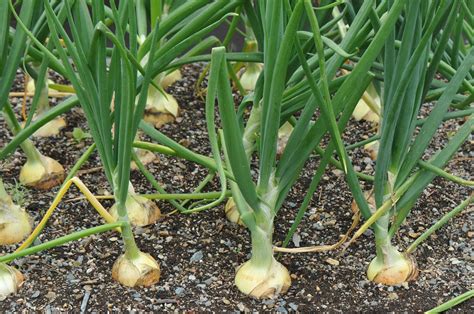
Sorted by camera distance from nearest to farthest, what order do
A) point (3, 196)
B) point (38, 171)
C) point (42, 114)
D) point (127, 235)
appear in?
point (127, 235) < point (3, 196) < point (38, 171) < point (42, 114)

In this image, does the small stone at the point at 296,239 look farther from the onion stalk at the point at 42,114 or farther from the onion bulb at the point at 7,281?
the onion stalk at the point at 42,114

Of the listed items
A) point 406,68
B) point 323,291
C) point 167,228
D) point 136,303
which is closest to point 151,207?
point 167,228

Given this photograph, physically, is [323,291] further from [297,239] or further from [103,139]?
[103,139]

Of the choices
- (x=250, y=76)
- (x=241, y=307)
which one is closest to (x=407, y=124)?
(x=241, y=307)

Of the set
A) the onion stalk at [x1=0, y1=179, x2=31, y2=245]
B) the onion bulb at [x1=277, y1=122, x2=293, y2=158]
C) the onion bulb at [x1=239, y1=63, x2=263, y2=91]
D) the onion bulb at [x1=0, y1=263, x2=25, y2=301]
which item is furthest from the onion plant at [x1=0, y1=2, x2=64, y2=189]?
the onion bulb at [x1=239, y1=63, x2=263, y2=91]

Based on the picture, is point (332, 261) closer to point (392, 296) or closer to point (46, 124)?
point (392, 296)

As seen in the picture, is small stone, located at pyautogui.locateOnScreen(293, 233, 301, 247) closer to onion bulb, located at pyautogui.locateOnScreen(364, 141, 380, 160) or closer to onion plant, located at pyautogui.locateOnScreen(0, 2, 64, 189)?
onion bulb, located at pyautogui.locateOnScreen(364, 141, 380, 160)
